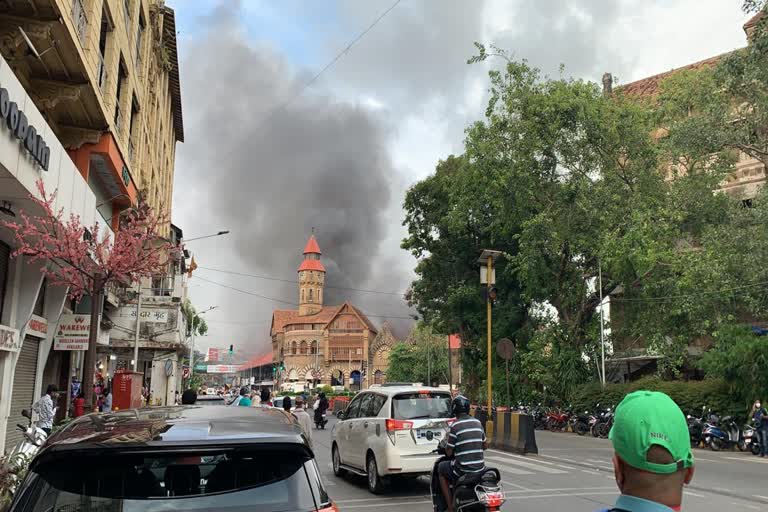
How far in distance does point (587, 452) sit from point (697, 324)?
1049cm

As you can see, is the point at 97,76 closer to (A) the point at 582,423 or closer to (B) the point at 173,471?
(B) the point at 173,471

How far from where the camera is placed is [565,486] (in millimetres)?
11797

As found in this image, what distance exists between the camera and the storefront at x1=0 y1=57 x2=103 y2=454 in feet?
32.7

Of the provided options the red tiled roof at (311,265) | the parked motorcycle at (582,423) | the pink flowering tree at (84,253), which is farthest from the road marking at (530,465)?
the red tiled roof at (311,265)

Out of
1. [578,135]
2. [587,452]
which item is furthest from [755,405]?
[578,135]

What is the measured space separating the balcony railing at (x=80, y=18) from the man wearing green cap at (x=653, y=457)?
48.3ft

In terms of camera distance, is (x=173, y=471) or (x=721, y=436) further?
(x=721, y=436)

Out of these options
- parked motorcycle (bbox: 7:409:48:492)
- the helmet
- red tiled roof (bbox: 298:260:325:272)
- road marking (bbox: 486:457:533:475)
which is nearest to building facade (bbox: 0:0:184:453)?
parked motorcycle (bbox: 7:409:48:492)

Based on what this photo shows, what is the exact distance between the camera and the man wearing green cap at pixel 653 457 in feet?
5.69

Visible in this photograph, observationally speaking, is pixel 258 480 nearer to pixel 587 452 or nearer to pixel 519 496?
pixel 519 496

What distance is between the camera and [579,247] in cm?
2980

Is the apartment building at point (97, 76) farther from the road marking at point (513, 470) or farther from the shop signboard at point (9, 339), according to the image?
the road marking at point (513, 470)

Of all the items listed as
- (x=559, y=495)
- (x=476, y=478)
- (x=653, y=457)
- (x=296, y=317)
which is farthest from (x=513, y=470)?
(x=296, y=317)

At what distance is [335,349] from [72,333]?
101m
